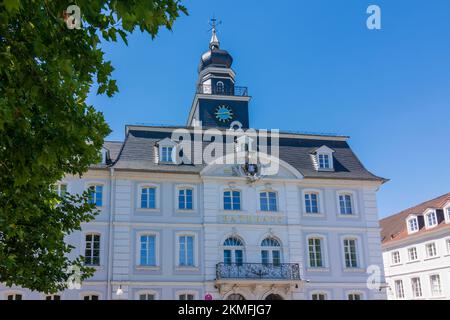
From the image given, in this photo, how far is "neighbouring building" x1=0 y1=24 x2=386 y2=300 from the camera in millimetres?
28844

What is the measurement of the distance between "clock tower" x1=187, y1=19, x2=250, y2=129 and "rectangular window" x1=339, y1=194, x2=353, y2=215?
966 centimetres

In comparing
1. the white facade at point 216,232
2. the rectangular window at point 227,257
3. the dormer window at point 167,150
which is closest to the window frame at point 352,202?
the white facade at point 216,232

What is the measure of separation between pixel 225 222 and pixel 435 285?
66.1 ft

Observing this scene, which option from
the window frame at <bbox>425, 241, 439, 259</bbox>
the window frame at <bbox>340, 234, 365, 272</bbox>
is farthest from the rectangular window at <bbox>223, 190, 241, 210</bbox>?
the window frame at <bbox>425, 241, 439, 259</bbox>

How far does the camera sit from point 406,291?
43.6 meters

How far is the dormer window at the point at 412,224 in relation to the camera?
4353cm

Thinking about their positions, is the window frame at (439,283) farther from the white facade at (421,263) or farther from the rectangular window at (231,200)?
the rectangular window at (231,200)

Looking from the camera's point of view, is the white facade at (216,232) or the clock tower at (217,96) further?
the clock tower at (217,96)

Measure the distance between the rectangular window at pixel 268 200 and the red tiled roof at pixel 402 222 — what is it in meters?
15.9

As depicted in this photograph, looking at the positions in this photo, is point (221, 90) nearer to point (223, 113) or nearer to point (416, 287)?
point (223, 113)

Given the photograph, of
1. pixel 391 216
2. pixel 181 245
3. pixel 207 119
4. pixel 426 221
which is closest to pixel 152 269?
pixel 181 245

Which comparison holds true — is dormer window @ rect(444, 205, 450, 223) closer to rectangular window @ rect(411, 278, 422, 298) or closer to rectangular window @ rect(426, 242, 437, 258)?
rectangular window @ rect(426, 242, 437, 258)

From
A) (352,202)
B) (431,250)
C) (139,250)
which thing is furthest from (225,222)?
(431,250)
